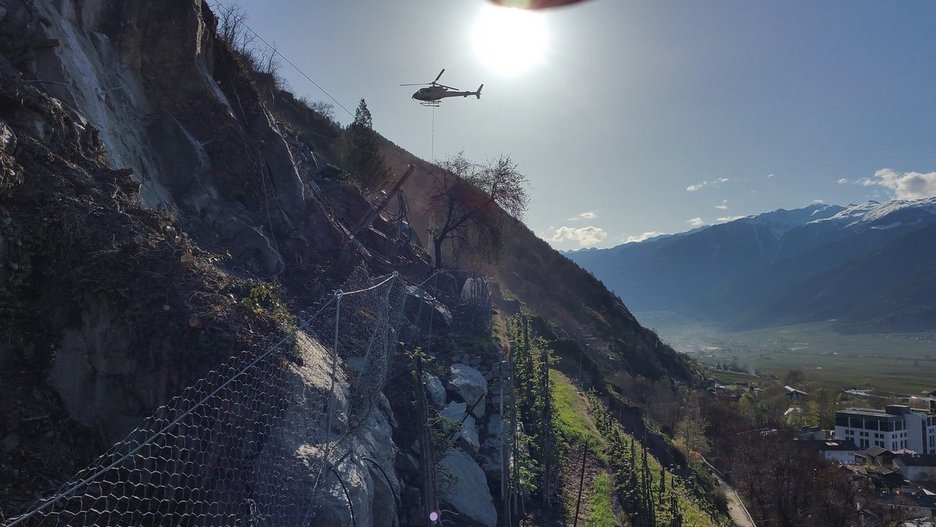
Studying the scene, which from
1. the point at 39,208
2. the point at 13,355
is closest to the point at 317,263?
the point at 39,208

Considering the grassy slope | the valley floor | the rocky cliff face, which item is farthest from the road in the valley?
the valley floor

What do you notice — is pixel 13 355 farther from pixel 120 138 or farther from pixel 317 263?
pixel 317 263

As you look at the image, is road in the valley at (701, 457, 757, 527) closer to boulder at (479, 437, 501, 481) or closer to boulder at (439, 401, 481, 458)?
boulder at (479, 437, 501, 481)

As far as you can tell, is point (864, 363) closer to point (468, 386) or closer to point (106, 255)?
point (468, 386)

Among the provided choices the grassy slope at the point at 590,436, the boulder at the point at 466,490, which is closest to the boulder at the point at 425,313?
the grassy slope at the point at 590,436

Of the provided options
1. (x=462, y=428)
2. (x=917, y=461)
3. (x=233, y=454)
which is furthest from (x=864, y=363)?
(x=233, y=454)

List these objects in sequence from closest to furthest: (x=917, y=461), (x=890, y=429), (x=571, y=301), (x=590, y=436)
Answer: (x=590, y=436), (x=571, y=301), (x=917, y=461), (x=890, y=429)

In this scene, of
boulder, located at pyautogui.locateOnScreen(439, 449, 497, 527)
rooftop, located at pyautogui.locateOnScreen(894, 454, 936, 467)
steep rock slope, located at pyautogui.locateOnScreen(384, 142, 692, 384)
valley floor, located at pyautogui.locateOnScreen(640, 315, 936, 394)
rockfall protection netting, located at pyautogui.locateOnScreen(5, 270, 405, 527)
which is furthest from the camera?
valley floor, located at pyautogui.locateOnScreen(640, 315, 936, 394)
